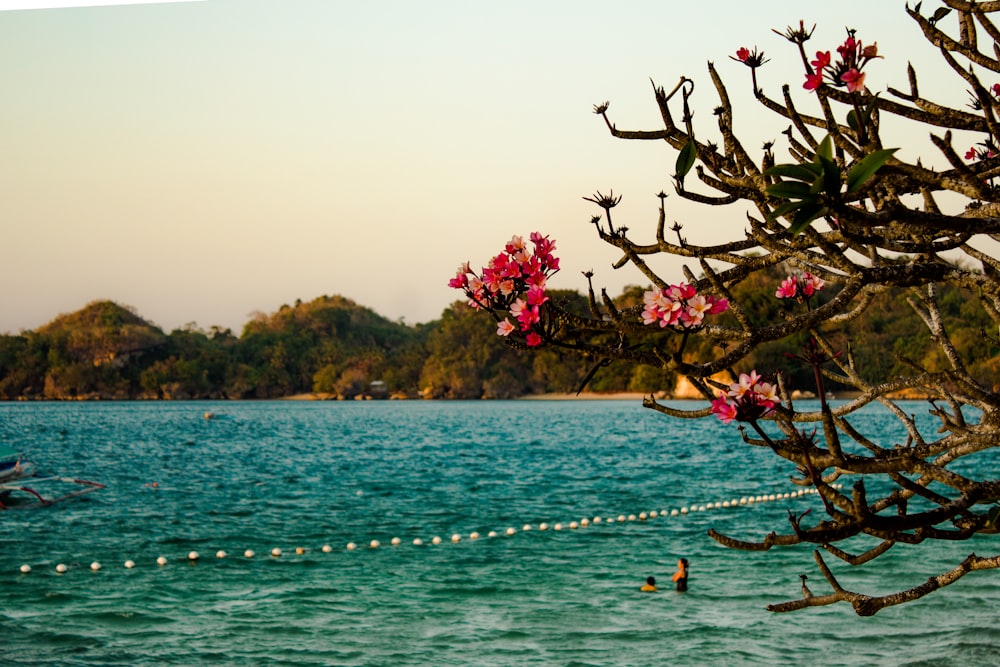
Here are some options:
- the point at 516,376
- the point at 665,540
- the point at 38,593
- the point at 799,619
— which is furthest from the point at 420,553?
the point at 516,376

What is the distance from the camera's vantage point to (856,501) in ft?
7.47

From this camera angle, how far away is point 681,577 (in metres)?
10.9

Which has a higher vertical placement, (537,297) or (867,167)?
(867,167)

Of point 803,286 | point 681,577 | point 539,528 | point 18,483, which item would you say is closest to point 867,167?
point 803,286

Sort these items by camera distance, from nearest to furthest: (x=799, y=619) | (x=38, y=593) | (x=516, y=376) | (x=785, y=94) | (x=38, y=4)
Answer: (x=785, y=94) < (x=38, y=4) < (x=799, y=619) < (x=38, y=593) < (x=516, y=376)

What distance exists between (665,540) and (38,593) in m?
8.09

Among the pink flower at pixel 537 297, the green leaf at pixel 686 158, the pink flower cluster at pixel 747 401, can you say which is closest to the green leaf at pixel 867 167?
the pink flower cluster at pixel 747 401

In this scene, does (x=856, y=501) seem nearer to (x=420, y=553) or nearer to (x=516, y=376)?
(x=420, y=553)

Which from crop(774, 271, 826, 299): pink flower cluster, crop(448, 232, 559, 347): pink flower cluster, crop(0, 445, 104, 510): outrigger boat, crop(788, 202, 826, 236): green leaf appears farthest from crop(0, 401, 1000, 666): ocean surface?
crop(788, 202, 826, 236): green leaf

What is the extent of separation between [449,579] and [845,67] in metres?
10.5

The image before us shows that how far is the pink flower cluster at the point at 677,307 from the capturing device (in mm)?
2268

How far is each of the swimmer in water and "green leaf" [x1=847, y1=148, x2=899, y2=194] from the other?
9.39 meters

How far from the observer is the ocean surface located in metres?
8.85

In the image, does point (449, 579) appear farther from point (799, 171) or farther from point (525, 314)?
point (799, 171)
